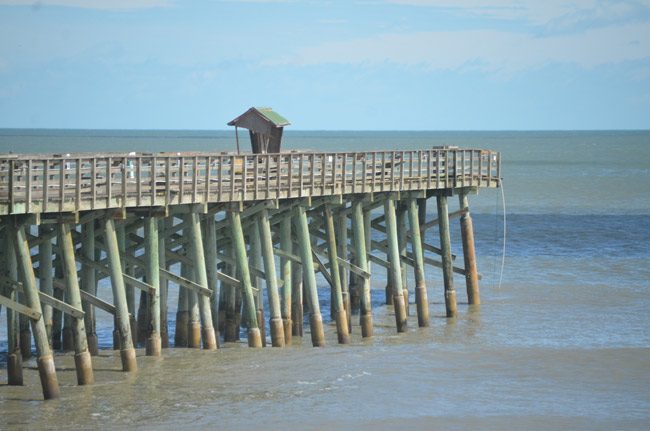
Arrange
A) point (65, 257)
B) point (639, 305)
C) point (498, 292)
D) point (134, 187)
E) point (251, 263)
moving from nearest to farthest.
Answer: point (65, 257)
point (134, 187)
point (251, 263)
point (639, 305)
point (498, 292)

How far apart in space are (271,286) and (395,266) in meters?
5.20

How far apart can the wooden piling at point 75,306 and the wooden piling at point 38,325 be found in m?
0.93

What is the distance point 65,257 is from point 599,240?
1538 inches

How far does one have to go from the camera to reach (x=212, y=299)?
31391 mm

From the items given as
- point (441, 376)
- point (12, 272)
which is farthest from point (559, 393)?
point (12, 272)

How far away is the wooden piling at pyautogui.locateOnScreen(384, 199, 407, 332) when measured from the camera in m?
34.9

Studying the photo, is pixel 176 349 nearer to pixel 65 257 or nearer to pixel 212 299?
pixel 212 299

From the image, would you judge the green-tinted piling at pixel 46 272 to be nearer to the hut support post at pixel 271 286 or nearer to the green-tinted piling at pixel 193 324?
the green-tinted piling at pixel 193 324

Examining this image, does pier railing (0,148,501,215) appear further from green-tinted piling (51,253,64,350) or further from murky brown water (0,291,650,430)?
murky brown water (0,291,650,430)

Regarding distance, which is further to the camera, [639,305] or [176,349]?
[639,305]

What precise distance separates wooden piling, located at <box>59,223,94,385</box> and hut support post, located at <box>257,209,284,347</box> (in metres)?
5.65

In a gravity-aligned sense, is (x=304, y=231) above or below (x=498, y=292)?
→ above

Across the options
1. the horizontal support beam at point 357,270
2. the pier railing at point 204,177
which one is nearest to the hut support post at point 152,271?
the pier railing at point 204,177

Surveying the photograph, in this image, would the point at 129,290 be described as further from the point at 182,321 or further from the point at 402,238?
the point at 402,238
